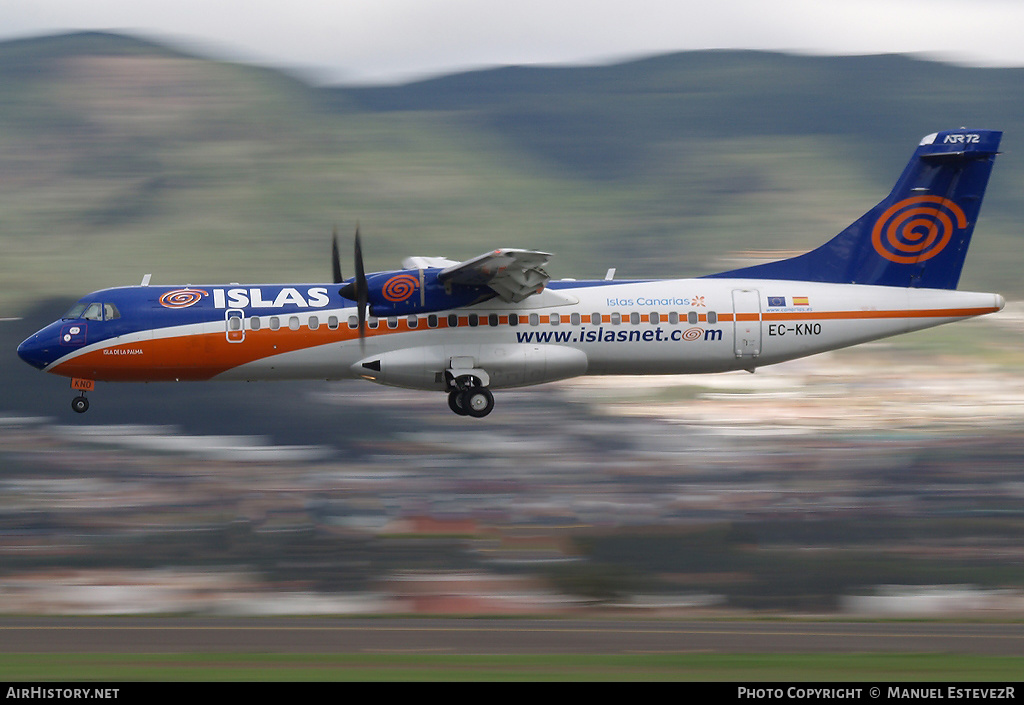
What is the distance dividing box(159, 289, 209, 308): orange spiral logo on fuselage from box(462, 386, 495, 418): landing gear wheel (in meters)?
7.37

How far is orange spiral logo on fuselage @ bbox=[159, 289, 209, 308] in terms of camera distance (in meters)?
30.6

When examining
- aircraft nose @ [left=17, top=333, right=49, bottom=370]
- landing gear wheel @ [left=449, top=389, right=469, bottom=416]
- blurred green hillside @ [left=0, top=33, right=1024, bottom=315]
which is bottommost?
landing gear wheel @ [left=449, top=389, right=469, bottom=416]

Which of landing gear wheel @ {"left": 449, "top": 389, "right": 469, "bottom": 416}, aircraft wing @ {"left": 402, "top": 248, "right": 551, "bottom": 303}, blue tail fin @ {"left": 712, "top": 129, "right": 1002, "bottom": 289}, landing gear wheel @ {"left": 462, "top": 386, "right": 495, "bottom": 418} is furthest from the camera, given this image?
blue tail fin @ {"left": 712, "top": 129, "right": 1002, "bottom": 289}

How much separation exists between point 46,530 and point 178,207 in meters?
92.2

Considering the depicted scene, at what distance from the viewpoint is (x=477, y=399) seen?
100 ft

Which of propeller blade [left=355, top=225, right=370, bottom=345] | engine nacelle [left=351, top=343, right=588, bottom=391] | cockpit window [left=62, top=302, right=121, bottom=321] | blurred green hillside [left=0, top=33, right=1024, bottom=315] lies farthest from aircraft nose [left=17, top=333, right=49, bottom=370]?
blurred green hillside [left=0, top=33, right=1024, bottom=315]

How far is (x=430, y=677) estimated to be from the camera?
2345cm

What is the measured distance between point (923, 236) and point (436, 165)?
471 feet

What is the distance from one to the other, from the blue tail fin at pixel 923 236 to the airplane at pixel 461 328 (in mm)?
750

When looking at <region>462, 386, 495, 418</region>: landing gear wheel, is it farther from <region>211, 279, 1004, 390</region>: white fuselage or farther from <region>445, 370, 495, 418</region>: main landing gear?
<region>211, 279, 1004, 390</region>: white fuselage

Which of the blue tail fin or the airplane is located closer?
the airplane

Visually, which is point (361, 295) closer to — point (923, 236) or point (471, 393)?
point (471, 393)

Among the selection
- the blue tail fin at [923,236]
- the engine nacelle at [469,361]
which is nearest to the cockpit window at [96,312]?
the engine nacelle at [469,361]

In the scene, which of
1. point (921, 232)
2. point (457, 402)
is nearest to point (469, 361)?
point (457, 402)
